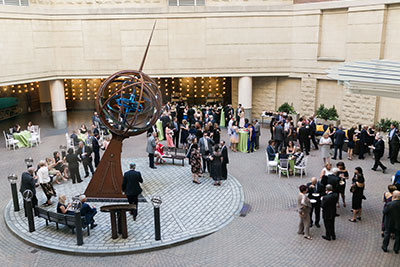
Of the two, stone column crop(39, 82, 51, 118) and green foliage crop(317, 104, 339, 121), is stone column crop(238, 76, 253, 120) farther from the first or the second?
stone column crop(39, 82, 51, 118)

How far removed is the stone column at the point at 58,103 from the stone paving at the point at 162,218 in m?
10.8

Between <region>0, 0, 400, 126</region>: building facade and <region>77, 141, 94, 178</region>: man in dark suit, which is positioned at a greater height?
<region>0, 0, 400, 126</region>: building facade

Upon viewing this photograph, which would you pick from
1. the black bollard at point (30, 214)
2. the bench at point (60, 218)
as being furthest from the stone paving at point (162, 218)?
the bench at point (60, 218)

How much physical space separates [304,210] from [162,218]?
414cm

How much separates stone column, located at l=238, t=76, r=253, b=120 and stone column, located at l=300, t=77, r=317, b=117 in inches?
126

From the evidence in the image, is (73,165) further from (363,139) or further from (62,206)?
(363,139)

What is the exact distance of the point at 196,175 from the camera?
14945 millimetres

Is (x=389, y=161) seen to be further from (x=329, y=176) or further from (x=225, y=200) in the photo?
(x=225, y=200)

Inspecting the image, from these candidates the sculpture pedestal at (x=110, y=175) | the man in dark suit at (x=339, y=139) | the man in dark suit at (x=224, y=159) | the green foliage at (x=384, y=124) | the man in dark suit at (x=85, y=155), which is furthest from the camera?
the green foliage at (x=384, y=124)

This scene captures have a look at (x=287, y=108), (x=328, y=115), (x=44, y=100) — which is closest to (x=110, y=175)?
(x=328, y=115)

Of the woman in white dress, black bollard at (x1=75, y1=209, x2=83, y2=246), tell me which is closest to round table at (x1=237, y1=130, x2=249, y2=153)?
the woman in white dress

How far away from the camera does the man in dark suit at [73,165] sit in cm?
1471

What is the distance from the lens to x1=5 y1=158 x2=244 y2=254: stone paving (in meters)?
10.7

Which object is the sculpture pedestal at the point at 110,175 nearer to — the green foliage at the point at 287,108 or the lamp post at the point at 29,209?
the lamp post at the point at 29,209
